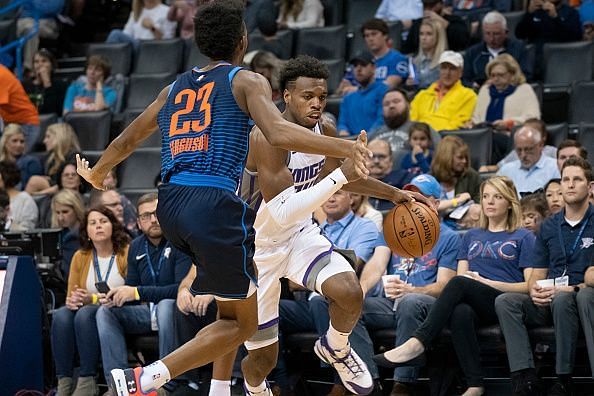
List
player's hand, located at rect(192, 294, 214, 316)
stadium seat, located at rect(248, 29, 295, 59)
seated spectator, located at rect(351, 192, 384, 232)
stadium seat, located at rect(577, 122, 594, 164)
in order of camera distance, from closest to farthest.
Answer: player's hand, located at rect(192, 294, 214, 316)
seated spectator, located at rect(351, 192, 384, 232)
stadium seat, located at rect(577, 122, 594, 164)
stadium seat, located at rect(248, 29, 295, 59)

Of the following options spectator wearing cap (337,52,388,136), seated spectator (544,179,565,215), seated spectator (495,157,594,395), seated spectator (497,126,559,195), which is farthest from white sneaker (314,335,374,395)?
spectator wearing cap (337,52,388,136)

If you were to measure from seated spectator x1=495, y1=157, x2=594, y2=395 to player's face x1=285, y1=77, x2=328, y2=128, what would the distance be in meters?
2.12

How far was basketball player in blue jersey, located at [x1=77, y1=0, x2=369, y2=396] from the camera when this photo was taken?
5.14m

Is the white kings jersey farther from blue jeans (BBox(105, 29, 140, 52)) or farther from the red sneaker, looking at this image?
blue jeans (BBox(105, 29, 140, 52))

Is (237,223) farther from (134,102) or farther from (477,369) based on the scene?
(134,102)

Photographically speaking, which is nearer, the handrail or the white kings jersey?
the white kings jersey

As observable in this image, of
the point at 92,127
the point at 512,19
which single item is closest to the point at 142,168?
the point at 92,127

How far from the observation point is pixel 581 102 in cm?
987

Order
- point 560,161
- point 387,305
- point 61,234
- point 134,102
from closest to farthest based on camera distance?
point 387,305, point 560,161, point 61,234, point 134,102

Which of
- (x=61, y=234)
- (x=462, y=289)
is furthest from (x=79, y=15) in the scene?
(x=462, y=289)

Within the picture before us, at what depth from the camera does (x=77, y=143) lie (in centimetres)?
1112

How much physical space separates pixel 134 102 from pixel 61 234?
3276 millimetres

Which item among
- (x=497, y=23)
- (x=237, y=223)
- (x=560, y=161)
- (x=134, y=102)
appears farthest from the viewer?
(x=134, y=102)

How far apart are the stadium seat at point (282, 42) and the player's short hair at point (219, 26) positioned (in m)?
6.18
